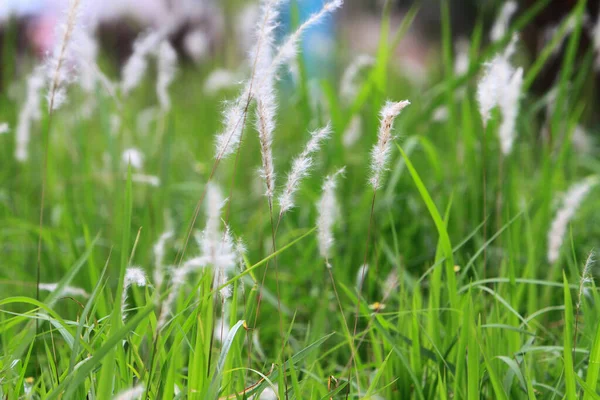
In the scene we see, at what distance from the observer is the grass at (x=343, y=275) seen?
0.89 meters

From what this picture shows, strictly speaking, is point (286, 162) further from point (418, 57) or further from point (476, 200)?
point (418, 57)

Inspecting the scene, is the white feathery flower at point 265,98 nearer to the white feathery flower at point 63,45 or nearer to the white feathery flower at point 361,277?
the white feathery flower at point 361,277

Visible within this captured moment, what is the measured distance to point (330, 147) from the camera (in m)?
1.94

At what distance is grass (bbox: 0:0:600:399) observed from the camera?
A: 2.93 ft

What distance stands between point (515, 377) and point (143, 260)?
1005 mm

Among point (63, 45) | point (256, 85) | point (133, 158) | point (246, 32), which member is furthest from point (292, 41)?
point (246, 32)

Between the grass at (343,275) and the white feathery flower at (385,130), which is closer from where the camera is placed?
the white feathery flower at (385,130)

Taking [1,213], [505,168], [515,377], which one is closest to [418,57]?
→ [505,168]

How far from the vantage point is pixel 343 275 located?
168cm

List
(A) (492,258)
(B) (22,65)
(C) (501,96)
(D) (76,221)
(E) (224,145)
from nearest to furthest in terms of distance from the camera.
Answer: (E) (224,145) < (C) (501,96) < (A) (492,258) < (D) (76,221) < (B) (22,65)

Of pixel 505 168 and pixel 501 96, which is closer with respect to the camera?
pixel 501 96

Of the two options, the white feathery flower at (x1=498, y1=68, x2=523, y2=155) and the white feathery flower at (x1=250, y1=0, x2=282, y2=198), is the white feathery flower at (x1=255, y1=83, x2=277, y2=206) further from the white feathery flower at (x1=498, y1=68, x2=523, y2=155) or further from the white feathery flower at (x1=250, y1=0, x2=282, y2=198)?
the white feathery flower at (x1=498, y1=68, x2=523, y2=155)

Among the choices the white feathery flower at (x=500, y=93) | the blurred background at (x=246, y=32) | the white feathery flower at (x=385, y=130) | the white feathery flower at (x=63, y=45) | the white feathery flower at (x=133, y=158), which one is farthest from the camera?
the blurred background at (x=246, y=32)

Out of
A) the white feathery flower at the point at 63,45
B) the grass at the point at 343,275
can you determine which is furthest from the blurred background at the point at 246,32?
the white feathery flower at the point at 63,45
